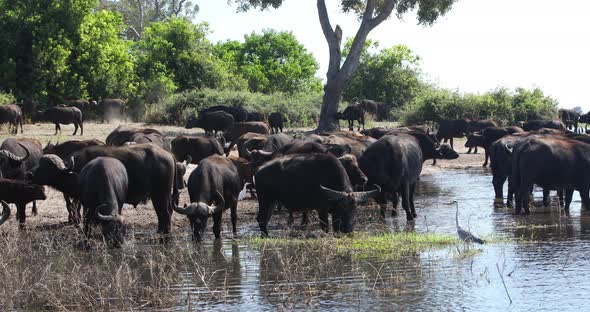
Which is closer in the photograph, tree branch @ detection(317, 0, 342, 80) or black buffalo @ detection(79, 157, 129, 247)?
black buffalo @ detection(79, 157, 129, 247)

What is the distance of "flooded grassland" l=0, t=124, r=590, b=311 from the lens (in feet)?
32.9

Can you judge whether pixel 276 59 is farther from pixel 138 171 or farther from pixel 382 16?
pixel 138 171

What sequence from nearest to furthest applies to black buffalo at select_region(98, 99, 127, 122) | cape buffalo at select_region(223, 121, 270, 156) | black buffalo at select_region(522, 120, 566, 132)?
cape buffalo at select_region(223, 121, 270, 156) < black buffalo at select_region(522, 120, 566, 132) < black buffalo at select_region(98, 99, 127, 122)

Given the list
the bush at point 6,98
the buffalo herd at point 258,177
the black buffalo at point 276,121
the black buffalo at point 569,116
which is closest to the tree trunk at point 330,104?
the black buffalo at point 276,121

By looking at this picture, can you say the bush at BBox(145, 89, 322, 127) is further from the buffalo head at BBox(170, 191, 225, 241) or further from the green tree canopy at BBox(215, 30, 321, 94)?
Result: the buffalo head at BBox(170, 191, 225, 241)

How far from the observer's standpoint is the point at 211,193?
13547 millimetres

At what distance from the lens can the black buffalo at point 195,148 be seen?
2116 cm

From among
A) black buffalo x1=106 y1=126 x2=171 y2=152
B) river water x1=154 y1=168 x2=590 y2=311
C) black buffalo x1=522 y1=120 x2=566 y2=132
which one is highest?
black buffalo x1=522 y1=120 x2=566 y2=132

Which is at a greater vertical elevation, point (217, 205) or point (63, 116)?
point (63, 116)

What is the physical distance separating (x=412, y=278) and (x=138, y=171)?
4.72 metres

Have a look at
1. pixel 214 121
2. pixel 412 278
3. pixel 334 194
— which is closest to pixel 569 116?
pixel 214 121

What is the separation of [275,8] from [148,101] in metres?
7.81

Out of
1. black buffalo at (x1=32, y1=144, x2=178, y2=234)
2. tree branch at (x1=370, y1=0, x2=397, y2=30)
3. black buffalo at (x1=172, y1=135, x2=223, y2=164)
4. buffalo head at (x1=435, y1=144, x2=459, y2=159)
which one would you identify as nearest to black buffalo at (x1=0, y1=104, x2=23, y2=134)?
black buffalo at (x1=172, y1=135, x2=223, y2=164)

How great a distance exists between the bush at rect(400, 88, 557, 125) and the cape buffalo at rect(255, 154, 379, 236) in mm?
29127
